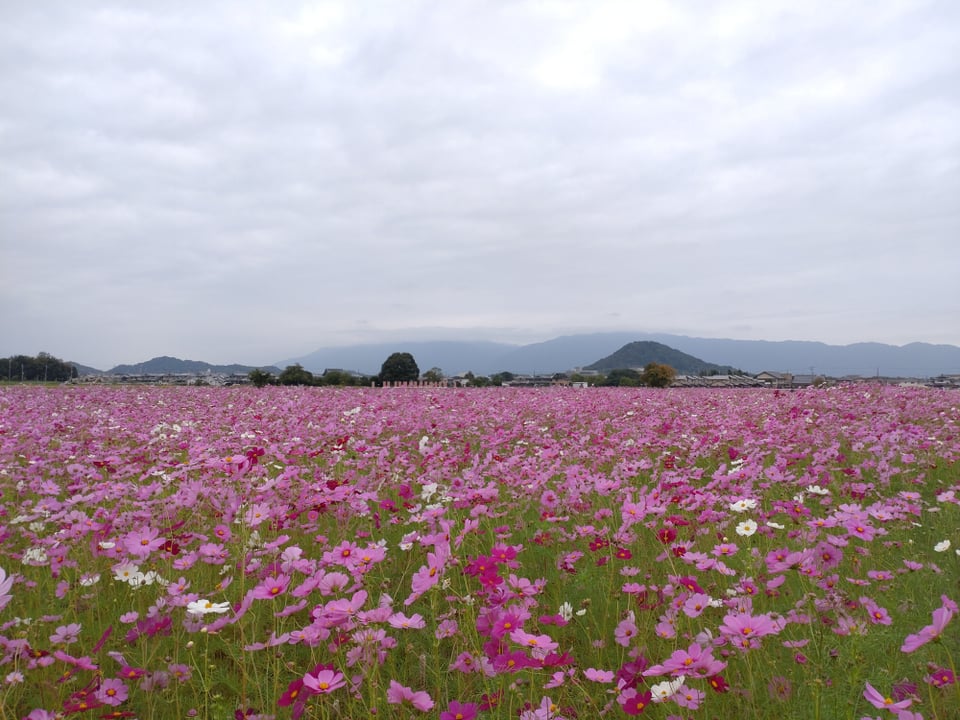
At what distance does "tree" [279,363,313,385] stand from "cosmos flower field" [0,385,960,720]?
21.6m

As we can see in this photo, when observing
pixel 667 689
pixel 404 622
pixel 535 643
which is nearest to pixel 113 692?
pixel 404 622

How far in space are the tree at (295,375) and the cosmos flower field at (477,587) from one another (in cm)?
2155

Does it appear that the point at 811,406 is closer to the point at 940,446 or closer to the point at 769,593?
the point at 940,446

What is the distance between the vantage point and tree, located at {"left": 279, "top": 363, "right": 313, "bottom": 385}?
2830 cm

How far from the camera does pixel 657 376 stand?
34.5 meters

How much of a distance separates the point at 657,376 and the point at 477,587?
32.9 metres

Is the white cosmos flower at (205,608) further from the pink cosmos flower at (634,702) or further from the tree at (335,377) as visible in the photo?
the tree at (335,377)

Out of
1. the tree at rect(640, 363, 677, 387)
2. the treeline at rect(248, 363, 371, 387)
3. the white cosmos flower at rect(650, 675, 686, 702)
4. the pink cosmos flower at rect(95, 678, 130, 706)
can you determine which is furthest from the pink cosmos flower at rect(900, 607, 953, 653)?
the tree at rect(640, 363, 677, 387)

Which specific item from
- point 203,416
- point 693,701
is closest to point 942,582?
point 693,701

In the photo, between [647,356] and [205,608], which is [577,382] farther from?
[647,356]

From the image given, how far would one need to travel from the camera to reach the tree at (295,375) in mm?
28295

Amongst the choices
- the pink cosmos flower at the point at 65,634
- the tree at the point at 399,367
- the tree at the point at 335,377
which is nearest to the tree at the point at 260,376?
the tree at the point at 335,377

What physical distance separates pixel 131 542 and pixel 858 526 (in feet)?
10.3

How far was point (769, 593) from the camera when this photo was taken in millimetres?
2836
